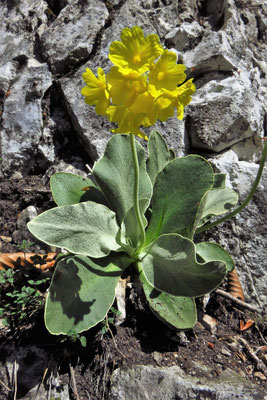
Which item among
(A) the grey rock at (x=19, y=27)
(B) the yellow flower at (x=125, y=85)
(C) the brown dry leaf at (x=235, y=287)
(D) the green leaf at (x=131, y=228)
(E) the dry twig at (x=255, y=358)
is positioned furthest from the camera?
(A) the grey rock at (x=19, y=27)

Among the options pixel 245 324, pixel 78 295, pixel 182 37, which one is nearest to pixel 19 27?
pixel 182 37

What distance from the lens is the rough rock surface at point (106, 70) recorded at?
221 centimetres

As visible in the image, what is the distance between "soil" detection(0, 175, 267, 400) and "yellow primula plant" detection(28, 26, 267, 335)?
0.57 ft

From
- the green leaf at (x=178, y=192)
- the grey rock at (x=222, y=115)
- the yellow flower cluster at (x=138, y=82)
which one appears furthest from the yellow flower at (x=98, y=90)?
the grey rock at (x=222, y=115)

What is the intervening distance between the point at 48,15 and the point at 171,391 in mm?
2636

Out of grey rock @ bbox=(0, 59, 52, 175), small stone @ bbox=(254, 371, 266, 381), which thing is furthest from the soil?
grey rock @ bbox=(0, 59, 52, 175)

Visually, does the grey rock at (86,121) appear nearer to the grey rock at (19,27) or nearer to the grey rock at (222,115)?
the grey rock at (19,27)

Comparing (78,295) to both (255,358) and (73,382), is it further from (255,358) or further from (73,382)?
(255,358)

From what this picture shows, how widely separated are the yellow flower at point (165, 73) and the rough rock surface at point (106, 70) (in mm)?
1057

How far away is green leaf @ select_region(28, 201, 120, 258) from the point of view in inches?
56.3

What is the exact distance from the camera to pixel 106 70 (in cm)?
233

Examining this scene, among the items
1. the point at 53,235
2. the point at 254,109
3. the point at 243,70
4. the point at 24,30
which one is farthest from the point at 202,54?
the point at 53,235

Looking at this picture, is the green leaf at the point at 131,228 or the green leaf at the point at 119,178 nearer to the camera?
the green leaf at the point at 131,228

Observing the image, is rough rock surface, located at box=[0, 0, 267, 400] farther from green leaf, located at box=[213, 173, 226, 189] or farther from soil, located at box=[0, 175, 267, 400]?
soil, located at box=[0, 175, 267, 400]
